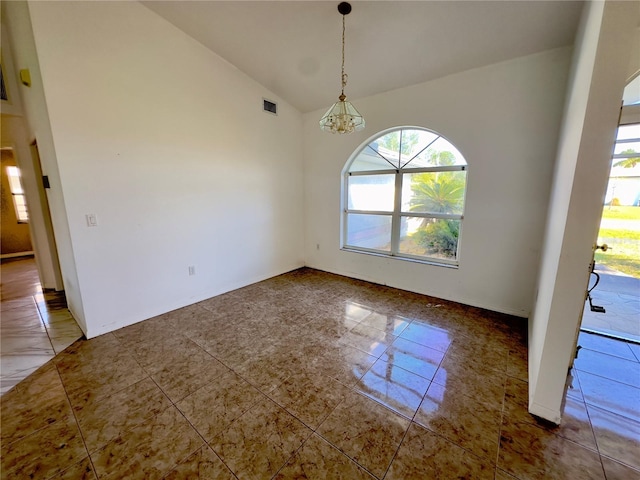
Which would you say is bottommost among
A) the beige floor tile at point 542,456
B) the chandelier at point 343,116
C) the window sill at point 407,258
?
the beige floor tile at point 542,456

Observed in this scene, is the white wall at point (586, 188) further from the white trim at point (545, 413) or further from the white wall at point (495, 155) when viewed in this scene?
the white wall at point (495, 155)

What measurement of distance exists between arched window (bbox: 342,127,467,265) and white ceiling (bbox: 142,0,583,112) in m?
0.83

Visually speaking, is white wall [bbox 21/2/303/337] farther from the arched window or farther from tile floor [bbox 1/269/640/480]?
the arched window

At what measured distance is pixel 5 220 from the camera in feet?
19.5

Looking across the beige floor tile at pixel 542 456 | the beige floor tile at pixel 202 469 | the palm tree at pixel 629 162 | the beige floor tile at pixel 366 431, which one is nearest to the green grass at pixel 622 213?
the palm tree at pixel 629 162

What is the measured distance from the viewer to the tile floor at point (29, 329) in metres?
2.18

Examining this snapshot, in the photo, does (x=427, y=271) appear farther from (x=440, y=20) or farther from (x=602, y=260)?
(x=440, y=20)

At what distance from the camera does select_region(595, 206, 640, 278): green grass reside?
2.41 meters

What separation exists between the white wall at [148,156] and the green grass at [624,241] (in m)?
4.18

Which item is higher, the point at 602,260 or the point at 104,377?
the point at 602,260

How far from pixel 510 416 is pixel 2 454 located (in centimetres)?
304

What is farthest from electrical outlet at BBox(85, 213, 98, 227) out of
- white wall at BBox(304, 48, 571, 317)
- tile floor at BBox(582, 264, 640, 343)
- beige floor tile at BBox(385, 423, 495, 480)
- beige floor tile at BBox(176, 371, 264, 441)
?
tile floor at BBox(582, 264, 640, 343)

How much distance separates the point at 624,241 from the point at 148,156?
4995mm

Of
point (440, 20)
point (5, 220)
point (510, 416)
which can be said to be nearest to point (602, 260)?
point (510, 416)
